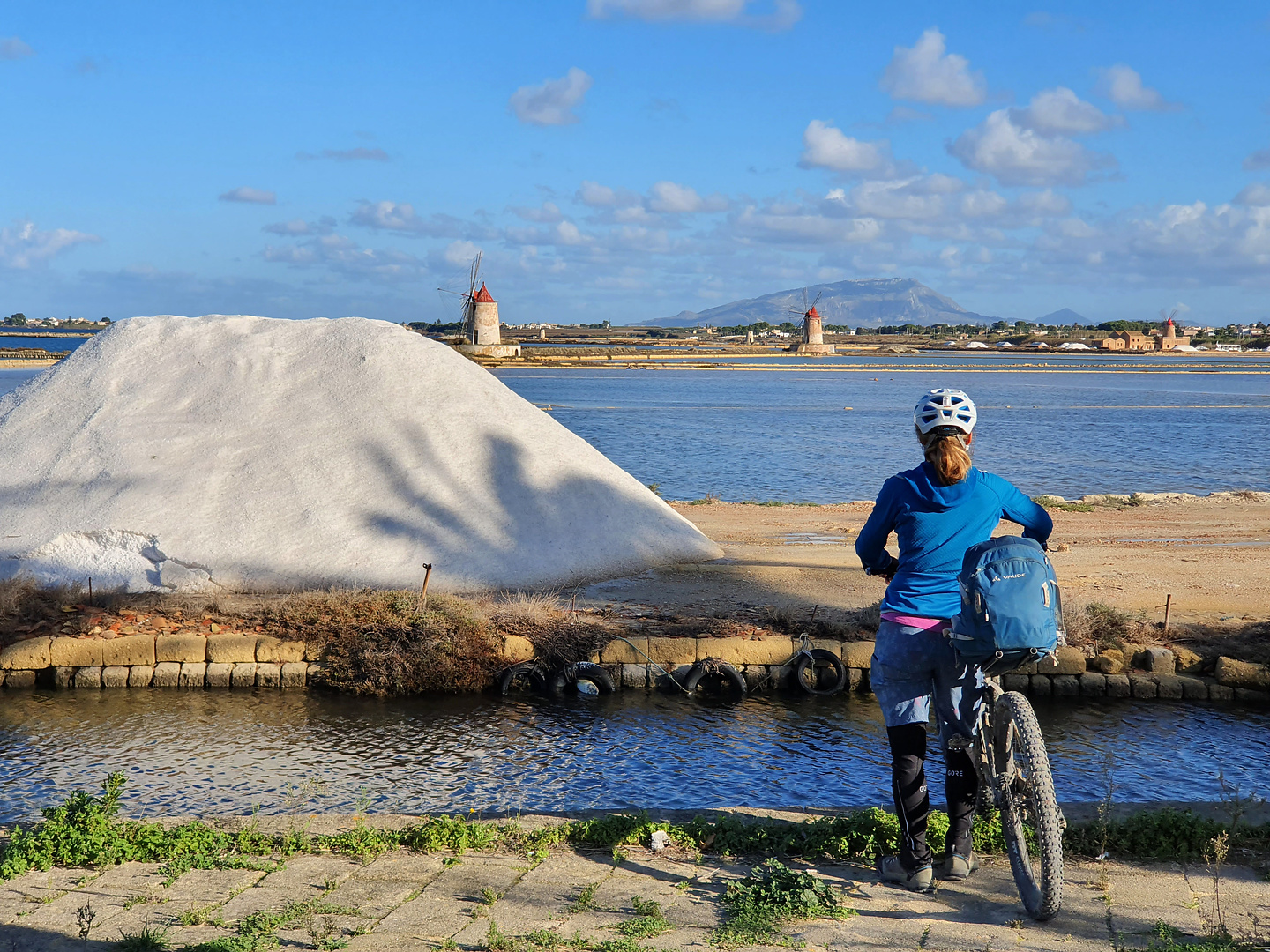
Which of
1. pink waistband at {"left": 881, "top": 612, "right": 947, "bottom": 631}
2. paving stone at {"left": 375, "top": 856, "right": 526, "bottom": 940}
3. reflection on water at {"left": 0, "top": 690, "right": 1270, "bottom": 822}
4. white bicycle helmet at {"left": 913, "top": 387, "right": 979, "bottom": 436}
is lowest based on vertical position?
reflection on water at {"left": 0, "top": 690, "right": 1270, "bottom": 822}


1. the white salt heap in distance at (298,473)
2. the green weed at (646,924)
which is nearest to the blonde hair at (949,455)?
the green weed at (646,924)

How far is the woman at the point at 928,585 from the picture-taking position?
4195 mm

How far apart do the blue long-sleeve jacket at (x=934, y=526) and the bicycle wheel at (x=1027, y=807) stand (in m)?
0.46

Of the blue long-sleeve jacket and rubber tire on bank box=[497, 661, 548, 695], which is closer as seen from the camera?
the blue long-sleeve jacket

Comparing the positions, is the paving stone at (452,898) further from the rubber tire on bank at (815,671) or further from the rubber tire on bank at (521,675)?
the rubber tire on bank at (815,671)

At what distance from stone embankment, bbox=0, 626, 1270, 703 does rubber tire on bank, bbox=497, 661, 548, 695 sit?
0.80ft

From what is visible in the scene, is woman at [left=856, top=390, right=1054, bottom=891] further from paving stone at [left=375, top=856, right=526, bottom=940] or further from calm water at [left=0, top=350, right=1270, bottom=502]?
calm water at [left=0, top=350, right=1270, bottom=502]

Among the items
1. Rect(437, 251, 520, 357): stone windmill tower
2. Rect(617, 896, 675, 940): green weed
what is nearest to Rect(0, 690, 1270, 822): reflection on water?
Rect(617, 896, 675, 940): green weed

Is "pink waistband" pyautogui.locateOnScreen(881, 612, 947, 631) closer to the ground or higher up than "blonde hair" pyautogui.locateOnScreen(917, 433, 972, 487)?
closer to the ground

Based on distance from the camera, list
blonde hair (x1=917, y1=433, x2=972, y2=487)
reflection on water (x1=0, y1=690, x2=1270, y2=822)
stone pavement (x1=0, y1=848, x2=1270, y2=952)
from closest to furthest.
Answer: stone pavement (x1=0, y1=848, x2=1270, y2=952)
blonde hair (x1=917, y1=433, x2=972, y2=487)
reflection on water (x1=0, y1=690, x2=1270, y2=822)

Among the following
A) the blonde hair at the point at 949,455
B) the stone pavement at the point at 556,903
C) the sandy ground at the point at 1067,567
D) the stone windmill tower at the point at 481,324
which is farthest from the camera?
the stone windmill tower at the point at 481,324

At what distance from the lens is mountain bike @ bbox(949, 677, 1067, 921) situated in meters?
3.96

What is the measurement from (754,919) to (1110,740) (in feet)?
18.4

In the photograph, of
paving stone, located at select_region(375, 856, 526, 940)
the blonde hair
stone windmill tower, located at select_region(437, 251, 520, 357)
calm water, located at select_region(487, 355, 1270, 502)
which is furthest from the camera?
stone windmill tower, located at select_region(437, 251, 520, 357)
